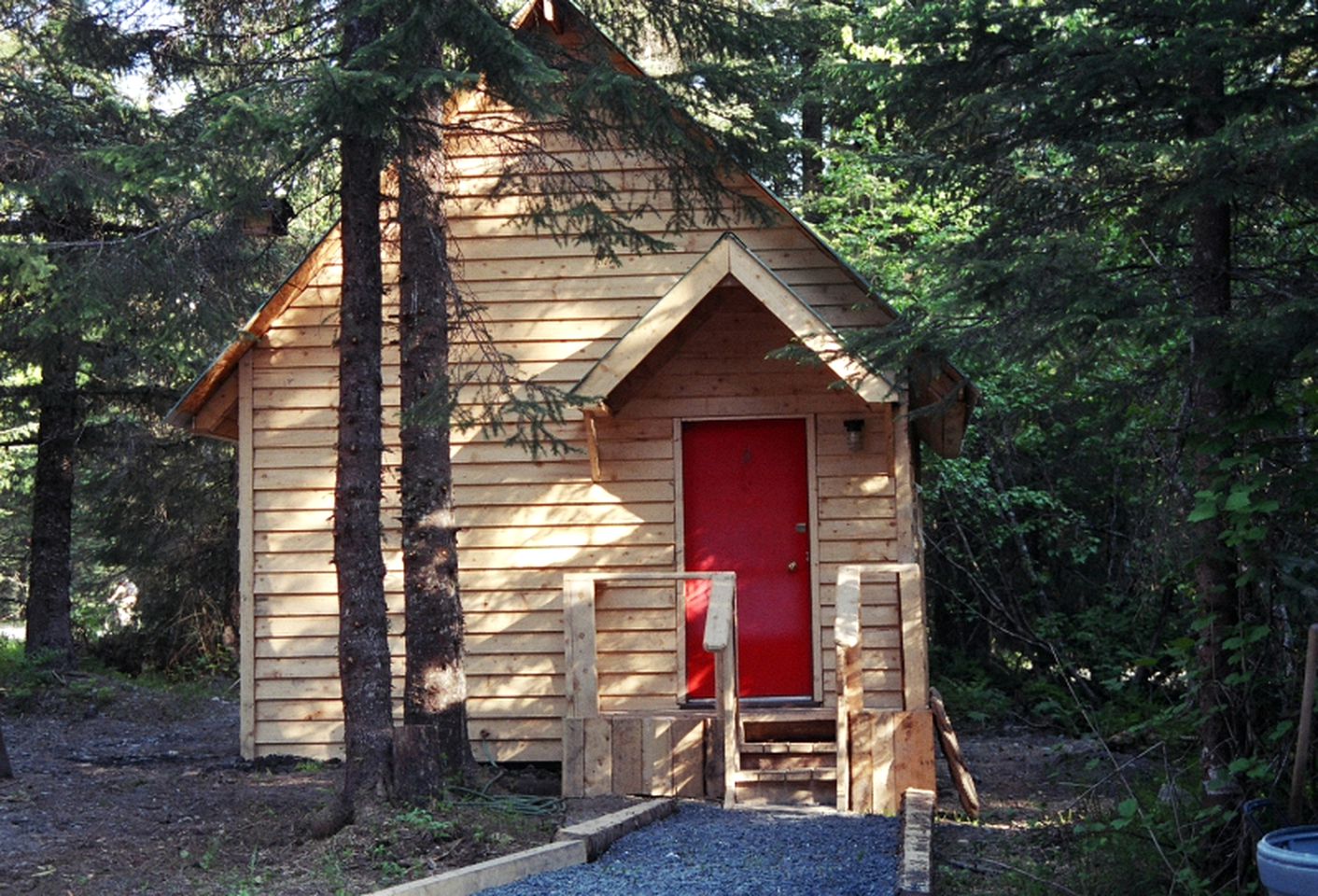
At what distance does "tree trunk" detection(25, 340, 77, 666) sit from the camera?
15.8 meters

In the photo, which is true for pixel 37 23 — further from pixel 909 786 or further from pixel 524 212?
pixel 909 786

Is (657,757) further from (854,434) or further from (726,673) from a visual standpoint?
(854,434)

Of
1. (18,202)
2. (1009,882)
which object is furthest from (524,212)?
(18,202)

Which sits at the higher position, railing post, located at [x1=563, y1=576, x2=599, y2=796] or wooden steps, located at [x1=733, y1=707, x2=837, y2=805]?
railing post, located at [x1=563, y1=576, x2=599, y2=796]

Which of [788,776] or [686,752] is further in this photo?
[686,752]

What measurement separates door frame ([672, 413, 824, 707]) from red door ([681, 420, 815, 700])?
59 millimetres

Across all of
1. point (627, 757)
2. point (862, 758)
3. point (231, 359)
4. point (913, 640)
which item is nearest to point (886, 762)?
point (862, 758)

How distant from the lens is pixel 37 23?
43.5 feet

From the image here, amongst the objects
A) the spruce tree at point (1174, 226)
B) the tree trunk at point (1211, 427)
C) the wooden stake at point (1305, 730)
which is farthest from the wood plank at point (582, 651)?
the wooden stake at point (1305, 730)

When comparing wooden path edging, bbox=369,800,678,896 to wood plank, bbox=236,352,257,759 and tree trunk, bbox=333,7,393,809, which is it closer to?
tree trunk, bbox=333,7,393,809

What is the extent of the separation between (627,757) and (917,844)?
9.15ft

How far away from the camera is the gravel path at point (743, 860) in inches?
233

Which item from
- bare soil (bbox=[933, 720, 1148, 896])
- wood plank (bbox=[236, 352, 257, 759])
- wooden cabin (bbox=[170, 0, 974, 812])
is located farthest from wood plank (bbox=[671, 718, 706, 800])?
wood plank (bbox=[236, 352, 257, 759])

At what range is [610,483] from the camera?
10164 mm
